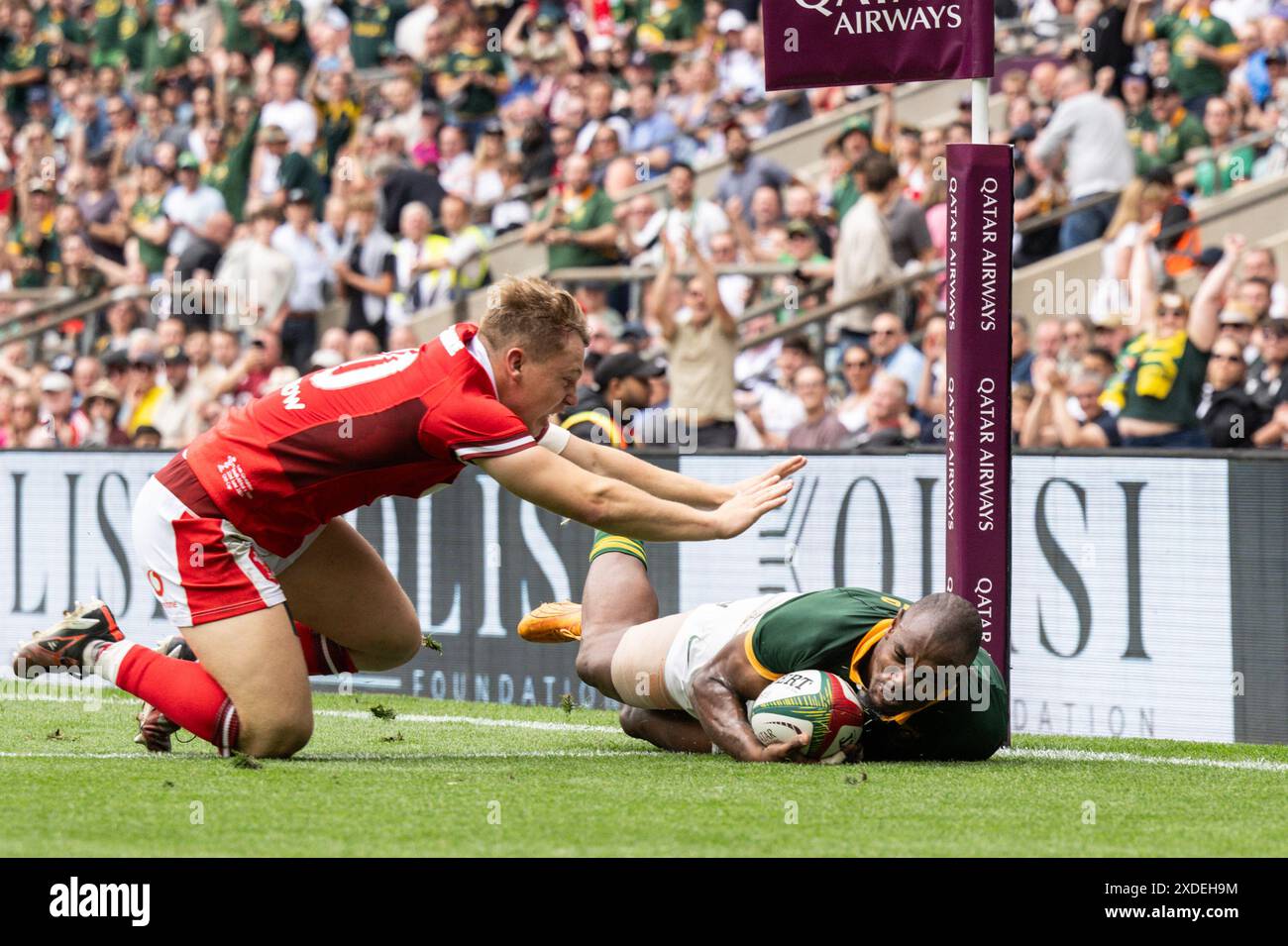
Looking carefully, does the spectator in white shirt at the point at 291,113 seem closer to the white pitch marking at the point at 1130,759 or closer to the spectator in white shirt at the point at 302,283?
the spectator in white shirt at the point at 302,283

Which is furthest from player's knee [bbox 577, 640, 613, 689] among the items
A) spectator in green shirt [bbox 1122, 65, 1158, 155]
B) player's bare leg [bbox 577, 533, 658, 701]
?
spectator in green shirt [bbox 1122, 65, 1158, 155]

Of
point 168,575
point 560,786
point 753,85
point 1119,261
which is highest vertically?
point 753,85

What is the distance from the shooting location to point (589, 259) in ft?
52.6

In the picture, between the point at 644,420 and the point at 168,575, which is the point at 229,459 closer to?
the point at 168,575

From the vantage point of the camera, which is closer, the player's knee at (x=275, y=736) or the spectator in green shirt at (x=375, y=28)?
the player's knee at (x=275, y=736)

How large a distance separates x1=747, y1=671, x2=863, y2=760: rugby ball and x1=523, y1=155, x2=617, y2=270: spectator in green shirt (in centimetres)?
891

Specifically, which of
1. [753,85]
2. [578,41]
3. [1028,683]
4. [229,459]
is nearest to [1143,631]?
[1028,683]

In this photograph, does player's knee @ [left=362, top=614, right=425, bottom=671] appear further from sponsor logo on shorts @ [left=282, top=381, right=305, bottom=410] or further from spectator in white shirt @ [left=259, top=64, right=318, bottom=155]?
spectator in white shirt @ [left=259, top=64, right=318, bottom=155]

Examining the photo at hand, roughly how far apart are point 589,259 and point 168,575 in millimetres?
8940

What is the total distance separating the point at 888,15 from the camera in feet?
26.1

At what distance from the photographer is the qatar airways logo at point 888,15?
791 centimetres

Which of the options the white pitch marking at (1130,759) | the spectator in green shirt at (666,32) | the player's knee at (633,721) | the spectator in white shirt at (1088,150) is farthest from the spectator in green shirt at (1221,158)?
the player's knee at (633,721)

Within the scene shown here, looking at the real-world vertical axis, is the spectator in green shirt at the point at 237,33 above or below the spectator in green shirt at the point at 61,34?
below
